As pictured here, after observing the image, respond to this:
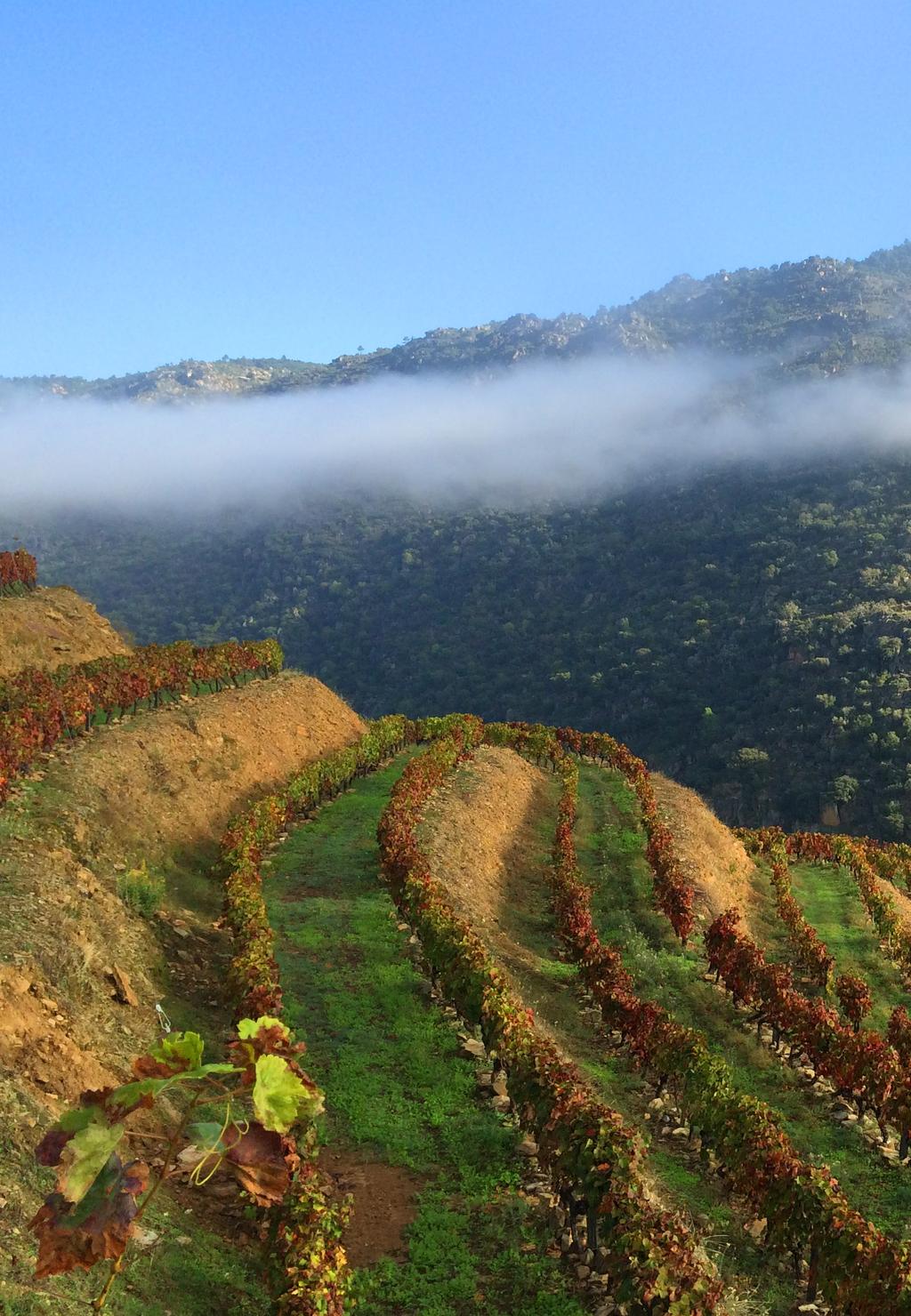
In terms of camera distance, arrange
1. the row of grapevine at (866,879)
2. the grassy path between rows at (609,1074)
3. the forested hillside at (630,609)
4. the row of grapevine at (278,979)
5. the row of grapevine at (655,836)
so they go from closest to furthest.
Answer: the row of grapevine at (278,979) < the grassy path between rows at (609,1074) < the row of grapevine at (655,836) < the row of grapevine at (866,879) < the forested hillside at (630,609)

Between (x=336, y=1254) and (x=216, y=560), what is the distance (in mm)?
131292

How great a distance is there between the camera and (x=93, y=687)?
27.3m

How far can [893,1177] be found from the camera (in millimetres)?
15023

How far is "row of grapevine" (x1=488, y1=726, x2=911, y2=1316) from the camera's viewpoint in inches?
393

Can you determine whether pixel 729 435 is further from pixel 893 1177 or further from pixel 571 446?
pixel 893 1177

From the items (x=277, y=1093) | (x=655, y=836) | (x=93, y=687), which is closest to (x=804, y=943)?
(x=655, y=836)

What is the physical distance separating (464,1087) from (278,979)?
11.4ft

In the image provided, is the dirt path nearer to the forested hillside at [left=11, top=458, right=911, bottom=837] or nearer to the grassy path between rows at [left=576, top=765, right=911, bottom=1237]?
the grassy path between rows at [left=576, top=765, right=911, bottom=1237]

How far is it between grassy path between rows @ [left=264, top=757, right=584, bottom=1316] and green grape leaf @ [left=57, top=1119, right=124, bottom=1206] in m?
5.72

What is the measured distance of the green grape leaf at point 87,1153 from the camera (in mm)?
4078

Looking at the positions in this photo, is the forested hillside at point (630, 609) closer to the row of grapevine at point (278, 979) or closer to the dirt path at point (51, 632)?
the row of grapevine at point (278, 979)

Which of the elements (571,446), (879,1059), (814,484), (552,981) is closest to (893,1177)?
(879,1059)

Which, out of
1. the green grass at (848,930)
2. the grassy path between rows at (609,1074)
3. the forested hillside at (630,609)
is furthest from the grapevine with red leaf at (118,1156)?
the forested hillside at (630,609)

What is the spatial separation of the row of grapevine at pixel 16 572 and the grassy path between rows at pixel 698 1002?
22.4 meters
